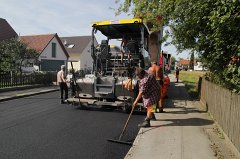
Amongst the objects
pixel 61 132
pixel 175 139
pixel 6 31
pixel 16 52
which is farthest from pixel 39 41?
pixel 175 139

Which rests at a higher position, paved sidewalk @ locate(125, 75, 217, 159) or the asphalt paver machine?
the asphalt paver machine

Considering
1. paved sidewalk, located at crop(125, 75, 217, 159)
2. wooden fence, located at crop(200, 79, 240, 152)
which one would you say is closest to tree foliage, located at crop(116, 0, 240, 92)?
wooden fence, located at crop(200, 79, 240, 152)

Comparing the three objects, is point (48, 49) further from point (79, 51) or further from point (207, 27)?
point (207, 27)

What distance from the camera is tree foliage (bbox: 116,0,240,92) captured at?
7.37 metres

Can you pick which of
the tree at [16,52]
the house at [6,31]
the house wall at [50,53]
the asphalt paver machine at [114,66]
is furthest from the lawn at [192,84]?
the house at [6,31]

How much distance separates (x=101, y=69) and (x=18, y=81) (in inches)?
402

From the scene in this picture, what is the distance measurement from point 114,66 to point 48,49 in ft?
103

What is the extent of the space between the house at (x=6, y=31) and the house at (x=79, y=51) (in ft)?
36.0

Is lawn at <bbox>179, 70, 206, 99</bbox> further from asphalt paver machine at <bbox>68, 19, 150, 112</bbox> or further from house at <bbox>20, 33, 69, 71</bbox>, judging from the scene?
house at <bbox>20, 33, 69, 71</bbox>

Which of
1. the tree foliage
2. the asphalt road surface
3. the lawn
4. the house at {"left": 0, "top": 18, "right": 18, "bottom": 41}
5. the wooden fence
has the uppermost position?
the house at {"left": 0, "top": 18, "right": 18, "bottom": 41}

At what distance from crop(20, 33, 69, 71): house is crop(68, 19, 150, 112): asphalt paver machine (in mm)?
28633

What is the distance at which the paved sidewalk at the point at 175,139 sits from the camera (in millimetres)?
5793

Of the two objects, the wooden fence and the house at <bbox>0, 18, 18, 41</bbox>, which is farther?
the house at <bbox>0, 18, 18, 41</bbox>

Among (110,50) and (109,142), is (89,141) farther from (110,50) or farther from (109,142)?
(110,50)
